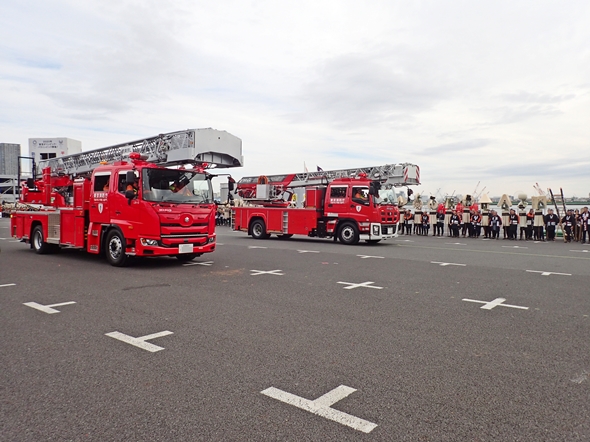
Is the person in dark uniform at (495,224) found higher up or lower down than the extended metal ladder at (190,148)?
lower down

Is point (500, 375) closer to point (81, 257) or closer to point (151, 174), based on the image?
point (151, 174)

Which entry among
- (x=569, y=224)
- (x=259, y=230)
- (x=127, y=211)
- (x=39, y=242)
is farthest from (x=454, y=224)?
(x=39, y=242)

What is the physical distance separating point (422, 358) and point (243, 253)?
10.1 meters

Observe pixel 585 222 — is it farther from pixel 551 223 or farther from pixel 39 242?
pixel 39 242

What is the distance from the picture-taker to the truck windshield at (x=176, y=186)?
10.3 m

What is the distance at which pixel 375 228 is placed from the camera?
17391 mm

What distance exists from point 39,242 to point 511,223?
66.3 ft

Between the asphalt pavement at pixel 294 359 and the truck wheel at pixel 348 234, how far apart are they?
902 cm

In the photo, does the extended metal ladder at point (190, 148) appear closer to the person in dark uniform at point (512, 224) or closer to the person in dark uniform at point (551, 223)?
the person in dark uniform at point (512, 224)

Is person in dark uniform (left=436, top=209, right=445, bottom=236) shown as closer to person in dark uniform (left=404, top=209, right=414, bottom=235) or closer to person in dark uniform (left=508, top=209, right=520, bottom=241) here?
person in dark uniform (left=404, top=209, right=414, bottom=235)

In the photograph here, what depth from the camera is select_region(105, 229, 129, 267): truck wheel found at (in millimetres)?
10344

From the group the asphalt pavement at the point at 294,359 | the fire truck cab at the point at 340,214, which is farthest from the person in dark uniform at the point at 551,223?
the asphalt pavement at the point at 294,359

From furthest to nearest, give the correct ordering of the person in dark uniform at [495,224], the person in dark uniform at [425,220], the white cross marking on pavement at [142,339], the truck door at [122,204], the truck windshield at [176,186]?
the person in dark uniform at [425,220], the person in dark uniform at [495,224], the truck windshield at [176,186], the truck door at [122,204], the white cross marking on pavement at [142,339]

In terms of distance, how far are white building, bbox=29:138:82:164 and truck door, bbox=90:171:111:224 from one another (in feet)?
102
